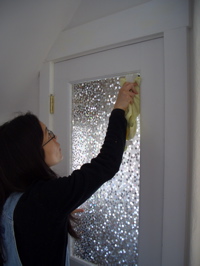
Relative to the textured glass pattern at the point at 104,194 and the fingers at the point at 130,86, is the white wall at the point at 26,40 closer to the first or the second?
the textured glass pattern at the point at 104,194

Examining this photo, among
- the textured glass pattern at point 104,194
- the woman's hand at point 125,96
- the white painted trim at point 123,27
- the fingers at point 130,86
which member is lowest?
the textured glass pattern at point 104,194

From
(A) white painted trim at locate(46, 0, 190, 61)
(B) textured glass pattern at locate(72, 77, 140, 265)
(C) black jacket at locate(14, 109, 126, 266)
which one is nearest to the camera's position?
(C) black jacket at locate(14, 109, 126, 266)

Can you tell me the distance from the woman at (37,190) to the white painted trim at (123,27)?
394 mm

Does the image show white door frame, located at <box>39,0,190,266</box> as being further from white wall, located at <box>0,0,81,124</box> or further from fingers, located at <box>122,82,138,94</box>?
white wall, located at <box>0,0,81,124</box>

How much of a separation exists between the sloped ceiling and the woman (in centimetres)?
55

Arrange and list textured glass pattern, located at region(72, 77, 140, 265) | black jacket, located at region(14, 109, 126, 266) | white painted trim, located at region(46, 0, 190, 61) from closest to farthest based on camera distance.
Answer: black jacket, located at region(14, 109, 126, 266)
white painted trim, located at region(46, 0, 190, 61)
textured glass pattern, located at region(72, 77, 140, 265)

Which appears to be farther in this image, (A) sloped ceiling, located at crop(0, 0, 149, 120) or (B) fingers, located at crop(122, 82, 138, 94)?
(A) sloped ceiling, located at crop(0, 0, 149, 120)

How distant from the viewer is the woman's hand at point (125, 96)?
2.70ft

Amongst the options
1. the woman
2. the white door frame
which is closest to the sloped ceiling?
the white door frame

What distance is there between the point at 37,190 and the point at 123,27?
729 mm

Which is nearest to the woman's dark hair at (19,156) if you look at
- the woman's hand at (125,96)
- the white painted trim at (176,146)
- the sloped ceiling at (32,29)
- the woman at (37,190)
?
the woman at (37,190)

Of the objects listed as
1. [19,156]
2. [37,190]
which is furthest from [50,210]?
[19,156]

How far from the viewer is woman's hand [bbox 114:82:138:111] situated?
32.4 inches

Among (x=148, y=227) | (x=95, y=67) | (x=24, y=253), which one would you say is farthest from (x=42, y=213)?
(x=95, y=67)
